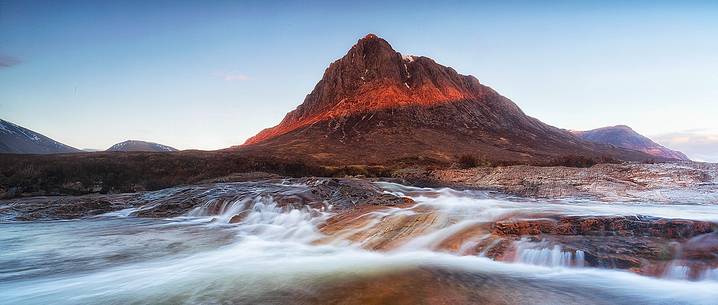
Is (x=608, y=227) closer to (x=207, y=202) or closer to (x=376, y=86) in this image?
(x=207, y=202)

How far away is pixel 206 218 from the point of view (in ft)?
51.9

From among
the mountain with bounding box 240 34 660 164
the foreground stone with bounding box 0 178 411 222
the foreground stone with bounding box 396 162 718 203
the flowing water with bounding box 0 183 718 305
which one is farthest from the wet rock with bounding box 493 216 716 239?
the mountain with bounding box 240 34 660 164

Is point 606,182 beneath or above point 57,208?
above

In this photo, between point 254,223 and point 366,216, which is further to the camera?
point 254,223

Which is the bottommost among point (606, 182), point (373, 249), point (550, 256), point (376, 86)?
point (373, 249)

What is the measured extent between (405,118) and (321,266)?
7952 centimetres

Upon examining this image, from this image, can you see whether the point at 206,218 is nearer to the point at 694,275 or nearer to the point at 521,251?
the point at 521,251

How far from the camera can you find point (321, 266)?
8.95 metres

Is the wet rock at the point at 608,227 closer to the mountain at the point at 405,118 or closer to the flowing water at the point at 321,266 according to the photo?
the flowing water at the point at 321,266

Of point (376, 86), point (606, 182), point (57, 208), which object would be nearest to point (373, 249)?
point (606, 182)

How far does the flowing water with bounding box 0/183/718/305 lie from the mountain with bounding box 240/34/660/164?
157ft

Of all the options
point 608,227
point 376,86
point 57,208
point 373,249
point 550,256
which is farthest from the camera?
point 376,86

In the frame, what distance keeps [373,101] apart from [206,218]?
8072 centimetres

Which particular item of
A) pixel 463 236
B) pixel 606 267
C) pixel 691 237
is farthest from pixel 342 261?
pixel 691 237
